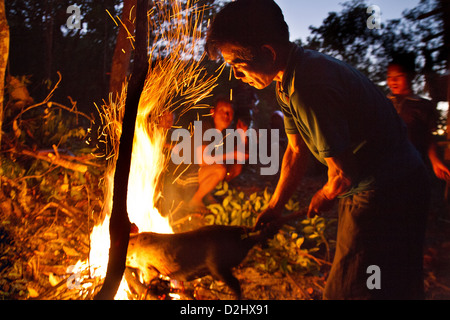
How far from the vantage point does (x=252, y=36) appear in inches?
108

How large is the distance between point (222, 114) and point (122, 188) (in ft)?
4.71

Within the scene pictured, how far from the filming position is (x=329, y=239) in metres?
3.58

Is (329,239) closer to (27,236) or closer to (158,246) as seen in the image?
(158,246)

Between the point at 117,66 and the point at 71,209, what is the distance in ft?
6.17

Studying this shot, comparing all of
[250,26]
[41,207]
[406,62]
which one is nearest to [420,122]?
[406,62]

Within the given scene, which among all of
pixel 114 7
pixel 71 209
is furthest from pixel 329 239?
pixel 114 7

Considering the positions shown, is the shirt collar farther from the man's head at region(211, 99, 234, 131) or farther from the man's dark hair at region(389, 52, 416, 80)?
the man's dark hair at region(389, 52, 416, 80)

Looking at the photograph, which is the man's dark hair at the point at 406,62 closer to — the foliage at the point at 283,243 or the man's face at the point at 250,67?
the man's face at the point at 250,67

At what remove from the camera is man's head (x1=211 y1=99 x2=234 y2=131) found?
3.49 meters

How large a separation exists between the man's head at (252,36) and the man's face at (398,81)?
109cm

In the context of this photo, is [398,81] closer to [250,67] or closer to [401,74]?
[401,74]

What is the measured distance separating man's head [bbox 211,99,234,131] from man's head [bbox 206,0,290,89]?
694mm

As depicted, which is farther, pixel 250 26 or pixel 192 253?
pixel 192 253

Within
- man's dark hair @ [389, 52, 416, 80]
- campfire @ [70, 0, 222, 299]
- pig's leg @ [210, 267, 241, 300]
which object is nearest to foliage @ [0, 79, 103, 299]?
campfire @ [70, 0, 222, 299]
